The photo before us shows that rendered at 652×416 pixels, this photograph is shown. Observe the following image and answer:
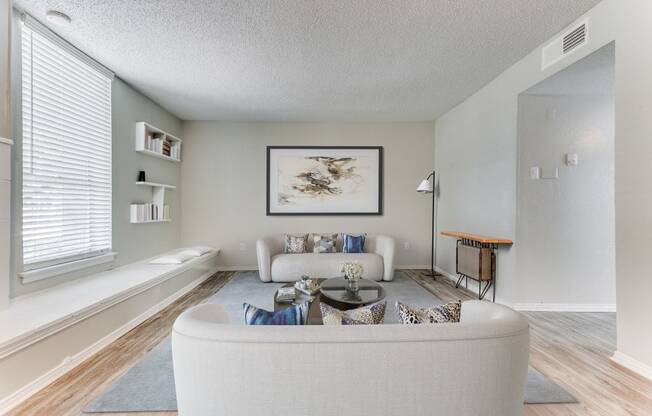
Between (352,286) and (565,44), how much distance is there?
9.61 ft

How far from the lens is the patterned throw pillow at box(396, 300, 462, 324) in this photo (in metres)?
1.30

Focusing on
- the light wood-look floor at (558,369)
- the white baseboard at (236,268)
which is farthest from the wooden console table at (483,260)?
the white baseboard at (236,268)

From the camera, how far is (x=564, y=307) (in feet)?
10.7

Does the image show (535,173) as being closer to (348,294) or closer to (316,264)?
(348,294)

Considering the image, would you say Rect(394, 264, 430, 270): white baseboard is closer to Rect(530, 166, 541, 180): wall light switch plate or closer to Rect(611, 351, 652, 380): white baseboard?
Rect(530, 166, 541, 180): wall light switch plate

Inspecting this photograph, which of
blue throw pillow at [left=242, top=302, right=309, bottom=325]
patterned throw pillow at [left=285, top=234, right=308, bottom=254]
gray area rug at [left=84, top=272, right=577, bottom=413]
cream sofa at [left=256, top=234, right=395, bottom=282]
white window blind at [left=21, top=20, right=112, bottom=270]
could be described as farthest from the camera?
patterned throw pillow at [left=285, top=234, right=308, bottom=254]

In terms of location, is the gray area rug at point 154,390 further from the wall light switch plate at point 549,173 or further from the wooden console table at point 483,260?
the wall light switch plate at point 549,173

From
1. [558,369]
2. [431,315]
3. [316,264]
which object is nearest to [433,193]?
A: [316,264]

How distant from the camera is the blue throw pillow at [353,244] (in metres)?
4.85

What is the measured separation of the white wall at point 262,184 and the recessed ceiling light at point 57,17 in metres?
2.93

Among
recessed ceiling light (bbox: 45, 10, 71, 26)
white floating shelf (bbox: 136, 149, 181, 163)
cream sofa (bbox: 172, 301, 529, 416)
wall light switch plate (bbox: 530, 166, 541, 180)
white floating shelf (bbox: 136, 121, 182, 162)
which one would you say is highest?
recessed ceiling light (bbox: 45, 10, 71, 26)

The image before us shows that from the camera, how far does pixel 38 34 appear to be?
8.21ft

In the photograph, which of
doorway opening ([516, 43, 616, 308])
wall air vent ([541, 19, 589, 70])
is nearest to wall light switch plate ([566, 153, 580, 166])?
doorway opening ([516, 43, 616, 308])

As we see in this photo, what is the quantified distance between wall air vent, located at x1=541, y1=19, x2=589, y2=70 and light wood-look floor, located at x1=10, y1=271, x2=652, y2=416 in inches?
100
